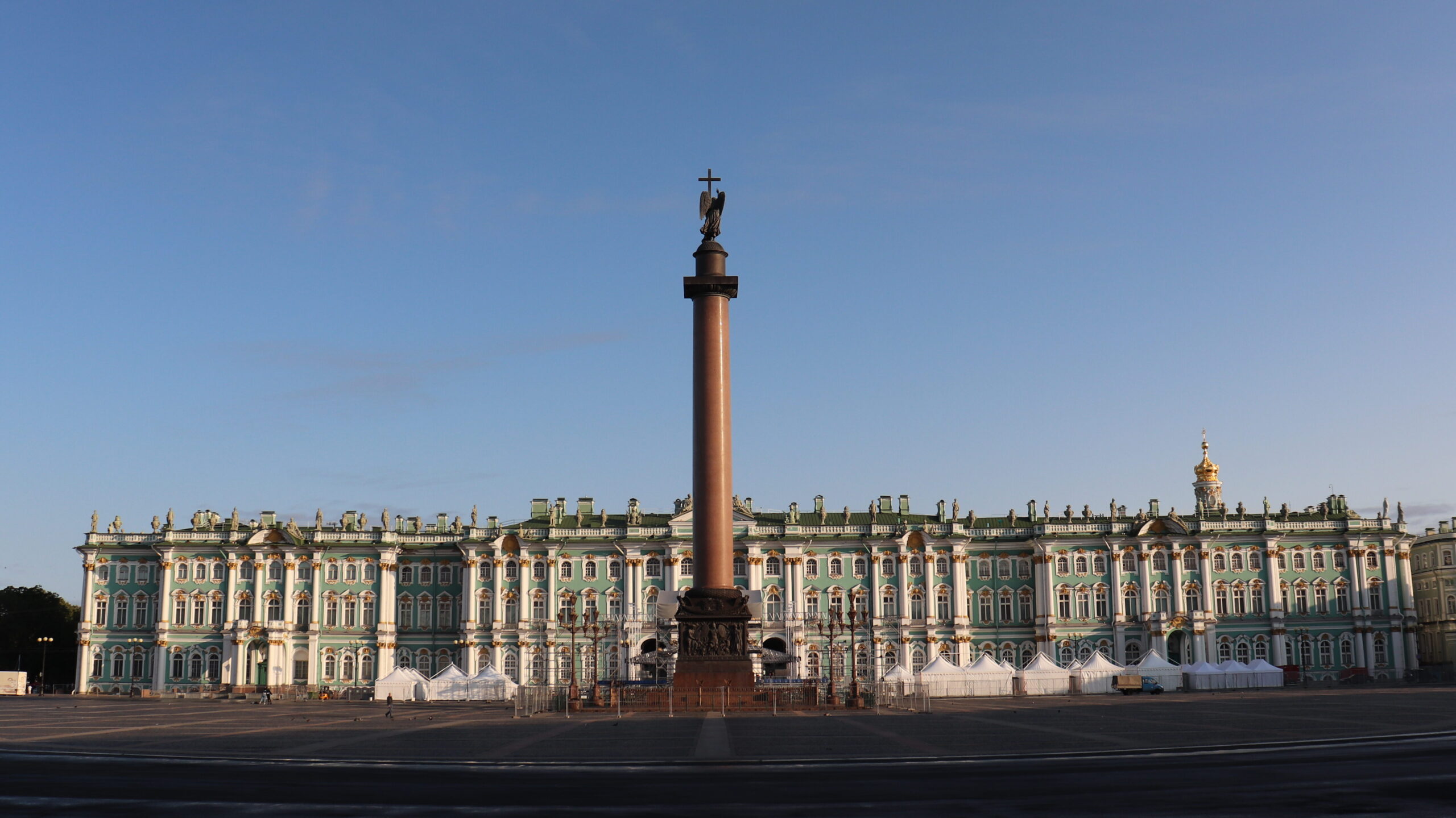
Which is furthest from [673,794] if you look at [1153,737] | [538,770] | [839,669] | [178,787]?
[839,669]

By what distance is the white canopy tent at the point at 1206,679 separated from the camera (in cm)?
8599

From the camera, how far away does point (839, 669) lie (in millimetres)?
103250

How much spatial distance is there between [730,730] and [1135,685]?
4990 cm

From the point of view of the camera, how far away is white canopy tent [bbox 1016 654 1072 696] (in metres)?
80.7

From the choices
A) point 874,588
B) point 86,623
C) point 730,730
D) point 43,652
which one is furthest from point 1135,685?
point 43,652

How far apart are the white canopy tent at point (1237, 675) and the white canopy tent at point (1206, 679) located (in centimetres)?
20

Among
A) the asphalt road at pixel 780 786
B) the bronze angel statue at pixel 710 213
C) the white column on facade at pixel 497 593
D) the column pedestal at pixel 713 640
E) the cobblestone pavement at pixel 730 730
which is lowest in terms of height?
the cobblestone pavement at pixel 730 730

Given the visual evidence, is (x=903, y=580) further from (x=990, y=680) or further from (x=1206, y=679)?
(x=1206, y=679)

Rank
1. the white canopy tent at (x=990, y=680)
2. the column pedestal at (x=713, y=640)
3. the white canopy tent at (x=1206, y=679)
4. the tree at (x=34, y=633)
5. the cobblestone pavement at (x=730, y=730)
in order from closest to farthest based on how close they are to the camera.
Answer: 1. the cobblestone pavement at (x=730, y=730)
2. the column pedestal at (x=713, y=640)
3. the white canopy tent at (x=990, y=680)
4. the white canopy tent at (x=1206, y=679)
5. the tree at (x=34, y=633)

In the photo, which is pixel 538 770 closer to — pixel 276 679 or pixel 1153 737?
pixel 1153 737

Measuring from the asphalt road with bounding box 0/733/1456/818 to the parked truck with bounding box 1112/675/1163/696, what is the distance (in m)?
52.2

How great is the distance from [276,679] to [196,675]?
6720 millimetres

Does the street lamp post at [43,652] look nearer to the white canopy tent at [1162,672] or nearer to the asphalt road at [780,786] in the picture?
the white canopy tent at [1162,672]

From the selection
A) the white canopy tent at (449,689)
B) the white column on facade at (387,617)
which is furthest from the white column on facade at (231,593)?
the white canopy tent at (449,689)
